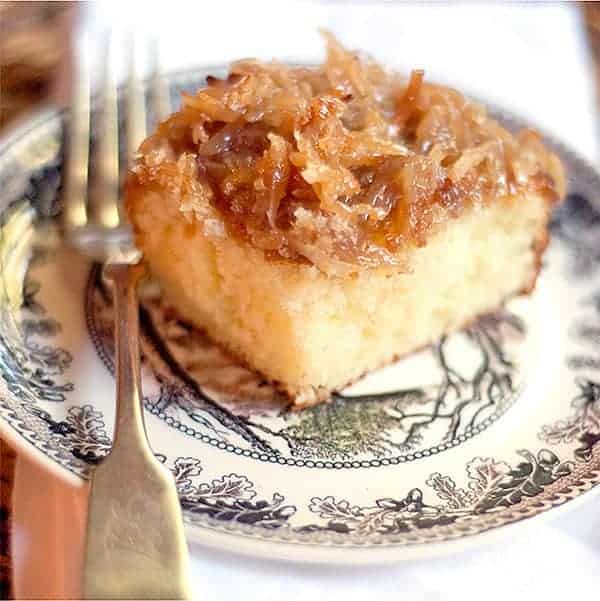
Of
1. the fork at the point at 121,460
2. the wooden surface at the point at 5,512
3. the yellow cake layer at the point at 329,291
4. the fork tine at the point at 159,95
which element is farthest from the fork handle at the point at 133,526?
the fork tine at the point at 159,95

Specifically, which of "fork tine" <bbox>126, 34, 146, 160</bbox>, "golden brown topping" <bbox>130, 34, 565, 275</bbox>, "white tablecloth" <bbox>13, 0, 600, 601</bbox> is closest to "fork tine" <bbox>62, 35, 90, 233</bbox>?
"fork tine" <bbox>126, 34, 146, 160</bbox>

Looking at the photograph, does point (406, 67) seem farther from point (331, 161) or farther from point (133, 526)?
point (133, 526)

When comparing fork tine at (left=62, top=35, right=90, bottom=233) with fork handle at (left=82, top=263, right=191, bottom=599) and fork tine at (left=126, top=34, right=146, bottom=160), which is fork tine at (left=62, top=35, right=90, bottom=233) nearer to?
fork tine at (left=126, top=34, right=146, bottom=160)

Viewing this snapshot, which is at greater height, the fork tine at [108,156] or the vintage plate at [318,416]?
the fork tine at [108,156]

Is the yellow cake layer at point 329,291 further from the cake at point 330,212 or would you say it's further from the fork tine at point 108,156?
the fork tine at point 108,156

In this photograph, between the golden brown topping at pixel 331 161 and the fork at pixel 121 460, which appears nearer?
the fork at pixel 121 460

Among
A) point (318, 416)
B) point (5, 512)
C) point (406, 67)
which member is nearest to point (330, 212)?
point (318, 416)
